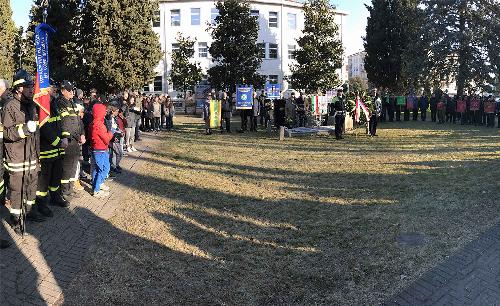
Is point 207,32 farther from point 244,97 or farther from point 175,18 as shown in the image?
point 244,97

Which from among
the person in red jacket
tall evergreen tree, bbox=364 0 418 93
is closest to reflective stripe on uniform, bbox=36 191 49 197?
the person in red jacket

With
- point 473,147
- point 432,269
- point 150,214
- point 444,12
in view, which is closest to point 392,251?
point 432,269

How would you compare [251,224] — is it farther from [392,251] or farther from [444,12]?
[444,12]

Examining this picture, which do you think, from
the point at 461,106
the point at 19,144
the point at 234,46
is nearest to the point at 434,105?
the point at 461,106

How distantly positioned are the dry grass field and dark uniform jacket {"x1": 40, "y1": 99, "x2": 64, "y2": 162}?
59.2 inches

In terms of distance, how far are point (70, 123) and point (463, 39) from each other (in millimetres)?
32525

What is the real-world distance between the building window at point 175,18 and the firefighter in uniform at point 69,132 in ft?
159

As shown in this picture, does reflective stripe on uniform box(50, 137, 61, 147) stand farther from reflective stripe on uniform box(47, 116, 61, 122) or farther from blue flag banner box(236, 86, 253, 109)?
blue flag banner box(236, 86, 253, 109)

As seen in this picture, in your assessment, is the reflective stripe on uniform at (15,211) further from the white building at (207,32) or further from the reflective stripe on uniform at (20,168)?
the white building at (207,32)

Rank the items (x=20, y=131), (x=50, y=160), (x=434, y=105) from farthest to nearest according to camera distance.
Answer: (x=434, y=105) → (x=50, y=160) → (x=20, y=131)

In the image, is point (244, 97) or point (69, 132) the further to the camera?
point (244, 97)

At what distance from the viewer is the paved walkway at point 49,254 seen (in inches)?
196

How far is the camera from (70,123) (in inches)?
337

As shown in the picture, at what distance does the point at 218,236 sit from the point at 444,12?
34.1 meters
